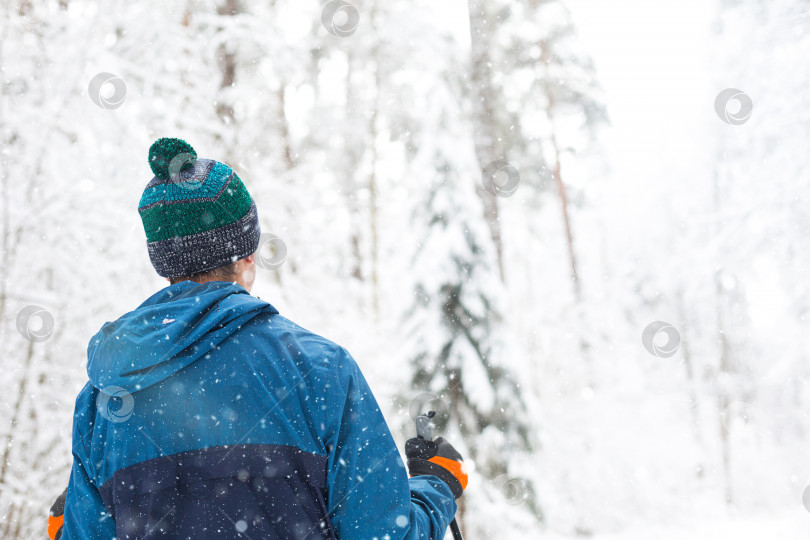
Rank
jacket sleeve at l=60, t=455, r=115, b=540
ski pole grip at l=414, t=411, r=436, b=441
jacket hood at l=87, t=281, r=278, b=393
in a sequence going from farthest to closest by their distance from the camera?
1. ski pole grip at l=414, t=411, r=436, b=441
2. jacket sleeve at l=60, t=455, r=115, b=540
3. jacket hood at l=87, t=281, r=278, b=393

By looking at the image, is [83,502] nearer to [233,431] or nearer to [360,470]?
[233,431]

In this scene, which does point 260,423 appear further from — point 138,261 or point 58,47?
point 58,47

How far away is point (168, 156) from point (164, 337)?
0.48 metres

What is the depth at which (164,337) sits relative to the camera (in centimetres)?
122

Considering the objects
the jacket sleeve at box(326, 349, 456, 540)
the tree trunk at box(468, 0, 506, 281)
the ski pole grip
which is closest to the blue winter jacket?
the jacket sleeve at box(326, 349, 456, 540)

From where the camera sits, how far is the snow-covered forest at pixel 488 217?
5172 millimetres

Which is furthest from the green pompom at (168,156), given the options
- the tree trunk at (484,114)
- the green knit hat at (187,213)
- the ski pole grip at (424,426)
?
the tree trunk at (484,114)

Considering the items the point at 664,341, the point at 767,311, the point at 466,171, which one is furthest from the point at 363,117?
the point at 664,341

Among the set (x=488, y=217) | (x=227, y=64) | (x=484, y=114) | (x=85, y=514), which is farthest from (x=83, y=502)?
(x=484, y=114)

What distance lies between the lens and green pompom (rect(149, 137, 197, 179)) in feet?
4.59

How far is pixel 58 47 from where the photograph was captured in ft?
16.6

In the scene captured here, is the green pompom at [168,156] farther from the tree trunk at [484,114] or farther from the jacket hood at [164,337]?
the tree trunk at [484,114]

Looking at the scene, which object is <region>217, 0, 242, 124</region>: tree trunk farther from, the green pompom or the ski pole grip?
the ski pole grip

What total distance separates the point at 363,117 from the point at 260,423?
1022 centimetres
